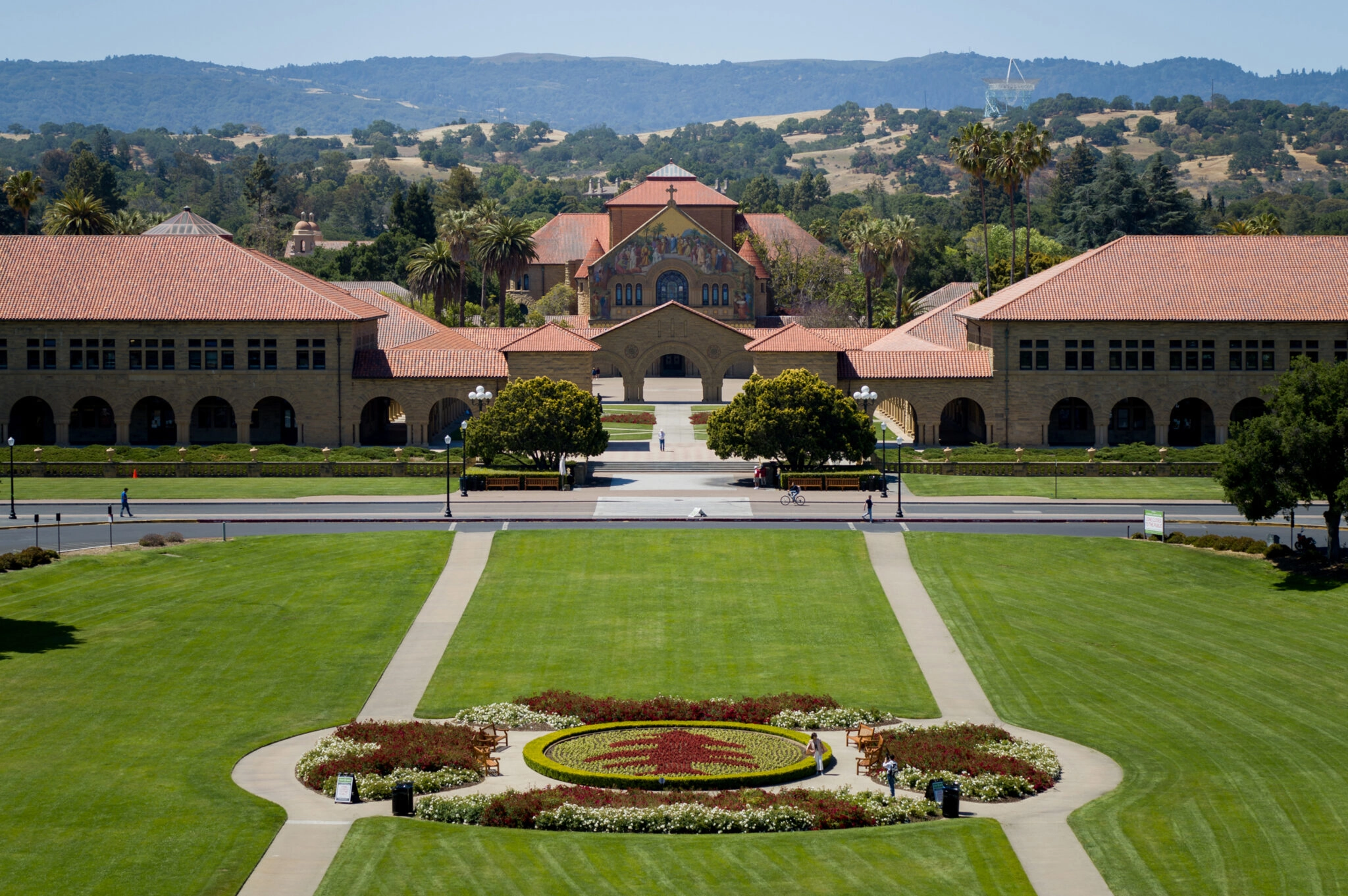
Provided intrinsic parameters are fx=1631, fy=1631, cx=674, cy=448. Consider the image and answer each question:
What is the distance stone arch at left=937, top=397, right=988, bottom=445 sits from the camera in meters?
92.0

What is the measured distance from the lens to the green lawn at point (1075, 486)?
240ft

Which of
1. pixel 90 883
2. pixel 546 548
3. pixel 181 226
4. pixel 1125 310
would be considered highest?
pixel 181 226

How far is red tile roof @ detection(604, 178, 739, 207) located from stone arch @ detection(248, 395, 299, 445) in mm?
52177

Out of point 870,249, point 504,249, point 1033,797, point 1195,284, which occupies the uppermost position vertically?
point 504,249

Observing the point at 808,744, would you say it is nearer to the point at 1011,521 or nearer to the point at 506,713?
the point at 506,713

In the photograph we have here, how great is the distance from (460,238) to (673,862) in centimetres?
9854

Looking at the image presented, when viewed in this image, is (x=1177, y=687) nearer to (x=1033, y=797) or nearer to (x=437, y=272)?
(x=1033, y=797)

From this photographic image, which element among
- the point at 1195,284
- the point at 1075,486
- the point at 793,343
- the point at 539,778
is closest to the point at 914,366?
the point at 793,343

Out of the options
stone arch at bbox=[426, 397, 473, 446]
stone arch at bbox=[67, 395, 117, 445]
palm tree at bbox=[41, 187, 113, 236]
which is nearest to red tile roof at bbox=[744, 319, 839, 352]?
stone arch at bbox=[426, 397, 473, 446]

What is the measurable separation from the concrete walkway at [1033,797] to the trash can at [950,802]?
56 centimetres

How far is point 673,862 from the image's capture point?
102 feet

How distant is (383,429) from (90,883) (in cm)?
6662

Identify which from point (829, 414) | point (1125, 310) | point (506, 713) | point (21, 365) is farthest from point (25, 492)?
point (1125, 310)

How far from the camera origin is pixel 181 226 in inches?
4469
